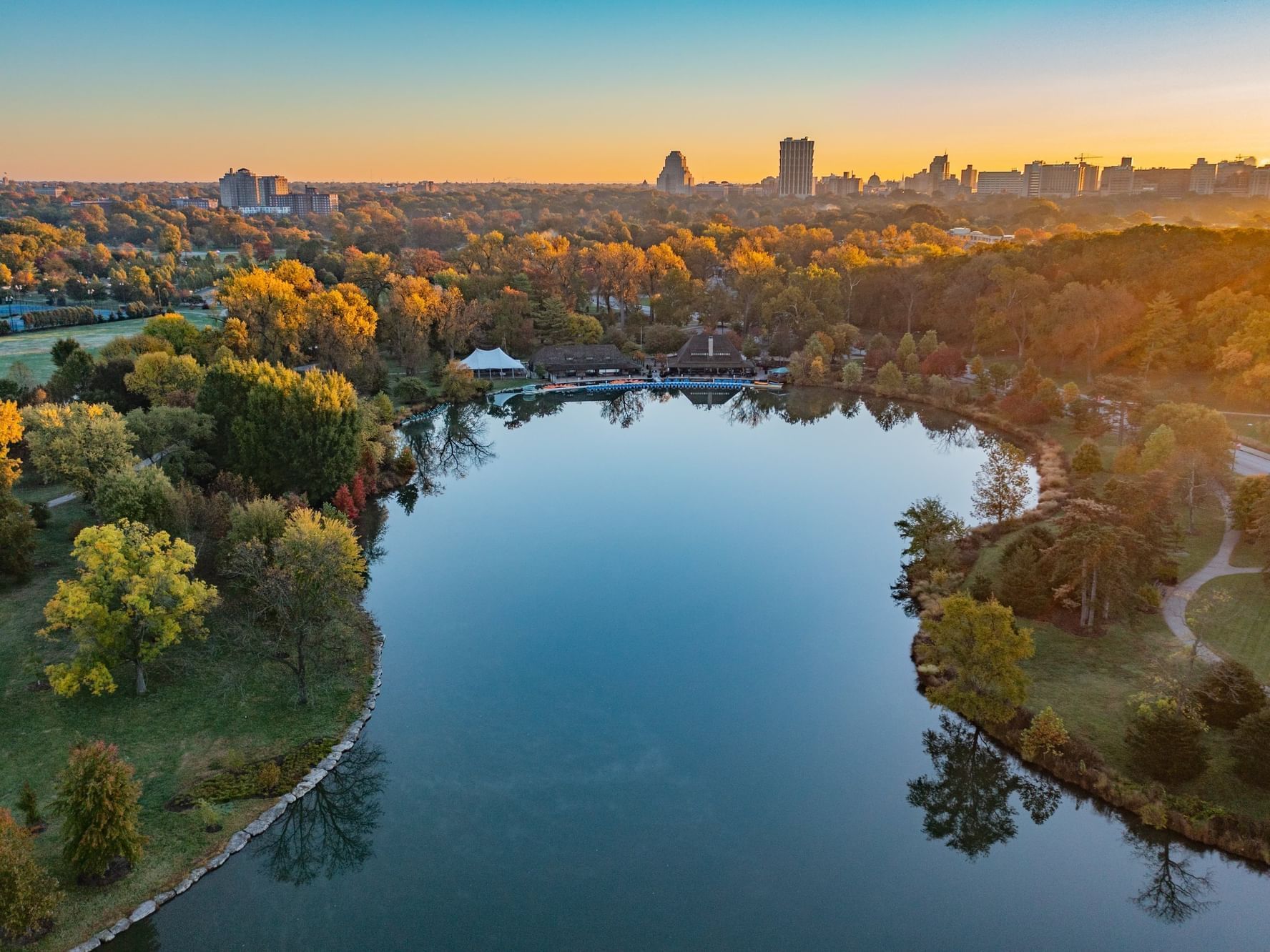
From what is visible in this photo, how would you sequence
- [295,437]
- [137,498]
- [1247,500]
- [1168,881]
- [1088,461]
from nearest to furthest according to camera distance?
[1168,881] < [137,498] < [1247,500] < [295,437] < [1088,461]

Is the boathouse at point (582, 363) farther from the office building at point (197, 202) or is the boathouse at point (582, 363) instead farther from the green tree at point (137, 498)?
the office building at point (197, 202)

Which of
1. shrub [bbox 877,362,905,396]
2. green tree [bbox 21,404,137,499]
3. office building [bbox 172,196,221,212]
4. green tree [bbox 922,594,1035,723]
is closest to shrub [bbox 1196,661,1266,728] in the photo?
green tree [bbox 922,594,1035,723]

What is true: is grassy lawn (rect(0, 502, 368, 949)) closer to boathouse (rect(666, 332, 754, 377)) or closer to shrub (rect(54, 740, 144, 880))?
shrub (rect(54, 740, 144, 880))

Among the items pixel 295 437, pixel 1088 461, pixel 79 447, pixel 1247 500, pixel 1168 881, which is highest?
pixel 79 447

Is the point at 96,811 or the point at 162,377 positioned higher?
the point at 162,377

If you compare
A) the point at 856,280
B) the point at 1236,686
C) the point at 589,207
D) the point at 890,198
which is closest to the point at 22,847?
the point at 1236,686

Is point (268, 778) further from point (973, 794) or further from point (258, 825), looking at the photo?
point (973, 794)

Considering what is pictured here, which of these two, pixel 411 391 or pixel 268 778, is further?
pixel 411 391

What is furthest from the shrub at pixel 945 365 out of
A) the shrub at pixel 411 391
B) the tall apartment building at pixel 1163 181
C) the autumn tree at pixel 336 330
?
the tall apartment building at pixel 1163 181

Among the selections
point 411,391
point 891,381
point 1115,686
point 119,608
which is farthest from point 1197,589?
point 411,391
